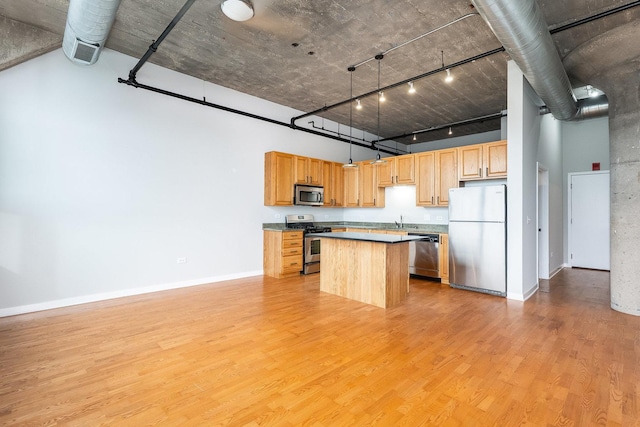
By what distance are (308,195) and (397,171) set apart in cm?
197

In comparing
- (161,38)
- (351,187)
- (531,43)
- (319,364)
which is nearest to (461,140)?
(351,187)

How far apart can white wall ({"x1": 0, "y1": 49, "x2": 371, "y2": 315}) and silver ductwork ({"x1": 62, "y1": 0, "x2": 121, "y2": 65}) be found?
0.49 meters

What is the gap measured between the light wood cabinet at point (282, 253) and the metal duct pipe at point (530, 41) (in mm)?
4326

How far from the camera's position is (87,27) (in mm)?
3068

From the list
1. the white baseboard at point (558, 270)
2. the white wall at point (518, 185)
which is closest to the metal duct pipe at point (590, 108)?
the white wall at point (518, 185)

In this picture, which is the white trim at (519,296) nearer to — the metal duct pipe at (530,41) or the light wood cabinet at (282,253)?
the metal duct pipe at (530,41)

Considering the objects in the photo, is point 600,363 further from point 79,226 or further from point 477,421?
point 79,226

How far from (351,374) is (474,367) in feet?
3.34

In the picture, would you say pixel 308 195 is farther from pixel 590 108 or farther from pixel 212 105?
pixel 590 108

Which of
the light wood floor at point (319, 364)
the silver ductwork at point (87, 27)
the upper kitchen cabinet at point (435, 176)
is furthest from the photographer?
the upper kitchen cabinet at point (435, 176)

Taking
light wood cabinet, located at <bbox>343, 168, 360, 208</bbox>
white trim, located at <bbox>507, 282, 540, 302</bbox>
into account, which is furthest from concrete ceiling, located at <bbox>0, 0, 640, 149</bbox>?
white trim, located at <bbox>507, 282, 540, 302</bbox>

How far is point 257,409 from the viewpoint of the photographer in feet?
6.28

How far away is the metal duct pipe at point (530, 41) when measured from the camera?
2.39 m

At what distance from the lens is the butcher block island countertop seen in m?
3.99
